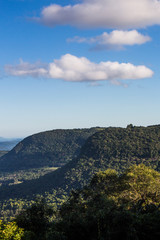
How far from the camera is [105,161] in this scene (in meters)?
182

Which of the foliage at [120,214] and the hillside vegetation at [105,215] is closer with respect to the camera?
the hillside vegetation at [105,215]

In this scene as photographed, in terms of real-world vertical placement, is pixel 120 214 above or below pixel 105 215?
above

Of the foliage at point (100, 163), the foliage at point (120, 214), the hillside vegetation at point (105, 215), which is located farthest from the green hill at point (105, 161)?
the foliage at point (120, 214)

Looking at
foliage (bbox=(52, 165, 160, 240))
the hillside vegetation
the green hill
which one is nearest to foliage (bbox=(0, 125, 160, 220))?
the green hill

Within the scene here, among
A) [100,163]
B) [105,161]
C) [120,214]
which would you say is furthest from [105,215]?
[100,163]

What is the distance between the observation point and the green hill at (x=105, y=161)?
156m

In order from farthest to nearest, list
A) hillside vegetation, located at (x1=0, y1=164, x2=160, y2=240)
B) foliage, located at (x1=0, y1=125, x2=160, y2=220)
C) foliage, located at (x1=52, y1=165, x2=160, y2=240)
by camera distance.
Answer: foliage, located at (x1=0, y1=125, x2=160, y2=220) → foliage, located at (x1=52, y1=165, x2=160, y2=240) → hillside vegetation, located at (x1=0, y1=164, x2=160, y2=240)

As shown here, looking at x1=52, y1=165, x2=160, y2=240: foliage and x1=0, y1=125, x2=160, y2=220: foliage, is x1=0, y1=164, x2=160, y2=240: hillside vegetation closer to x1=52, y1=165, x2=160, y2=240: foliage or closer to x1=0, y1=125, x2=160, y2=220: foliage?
x1=52, y1=165, x2=160, y2=240: foliage

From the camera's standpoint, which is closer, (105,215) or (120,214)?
(120,214)

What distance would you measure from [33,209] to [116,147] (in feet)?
483

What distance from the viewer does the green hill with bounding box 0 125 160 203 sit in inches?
6122

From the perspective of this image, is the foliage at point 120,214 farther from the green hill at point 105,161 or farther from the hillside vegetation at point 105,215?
the green hill at point 105,161

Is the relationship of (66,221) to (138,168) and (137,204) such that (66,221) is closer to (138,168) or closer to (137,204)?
(137,204)

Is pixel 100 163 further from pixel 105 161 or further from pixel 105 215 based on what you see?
pixel 105 215
